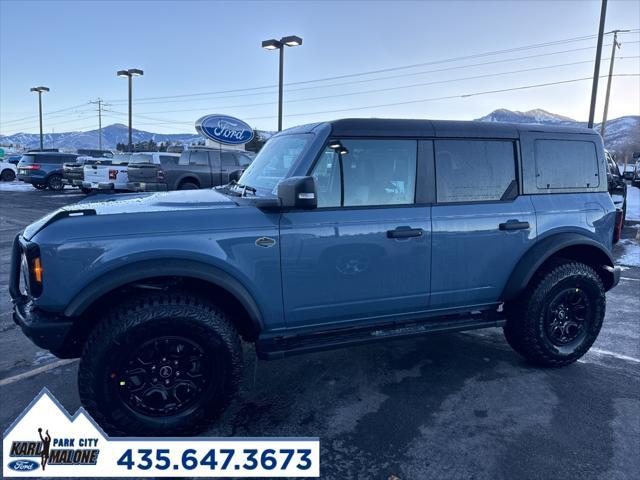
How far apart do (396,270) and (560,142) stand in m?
1.94

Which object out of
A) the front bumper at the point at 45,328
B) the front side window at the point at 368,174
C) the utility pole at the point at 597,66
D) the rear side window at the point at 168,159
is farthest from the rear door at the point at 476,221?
the utility pole at the point at 597,66

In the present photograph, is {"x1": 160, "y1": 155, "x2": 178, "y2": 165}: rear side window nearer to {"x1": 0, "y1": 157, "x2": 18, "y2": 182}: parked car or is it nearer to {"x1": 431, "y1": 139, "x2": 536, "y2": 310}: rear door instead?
{"x1": 431, "y1": 139, "x2": 536, "y2": 310}: rear door

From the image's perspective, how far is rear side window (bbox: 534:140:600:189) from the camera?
12.0 feet

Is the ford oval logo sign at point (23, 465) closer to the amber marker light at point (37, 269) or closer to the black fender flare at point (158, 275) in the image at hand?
the black fender flare at point (158, 275)

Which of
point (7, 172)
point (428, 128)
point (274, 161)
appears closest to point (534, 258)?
point (428, 128)

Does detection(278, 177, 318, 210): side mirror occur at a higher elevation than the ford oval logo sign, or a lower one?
higher

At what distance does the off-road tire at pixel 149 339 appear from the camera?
8.28 feet

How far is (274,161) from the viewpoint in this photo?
11.5 ft

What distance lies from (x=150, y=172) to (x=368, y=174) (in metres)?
12.3

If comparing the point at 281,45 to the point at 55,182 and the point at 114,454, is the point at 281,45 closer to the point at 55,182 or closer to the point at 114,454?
the point at 55,182

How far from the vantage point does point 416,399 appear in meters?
3.25

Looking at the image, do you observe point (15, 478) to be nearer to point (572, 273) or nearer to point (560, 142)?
point (572, 273)

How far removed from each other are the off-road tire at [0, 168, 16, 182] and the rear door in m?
31.8

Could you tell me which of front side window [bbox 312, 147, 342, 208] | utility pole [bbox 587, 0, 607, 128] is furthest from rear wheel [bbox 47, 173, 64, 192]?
utility pole [bbox 587, 0, 607, 128]
